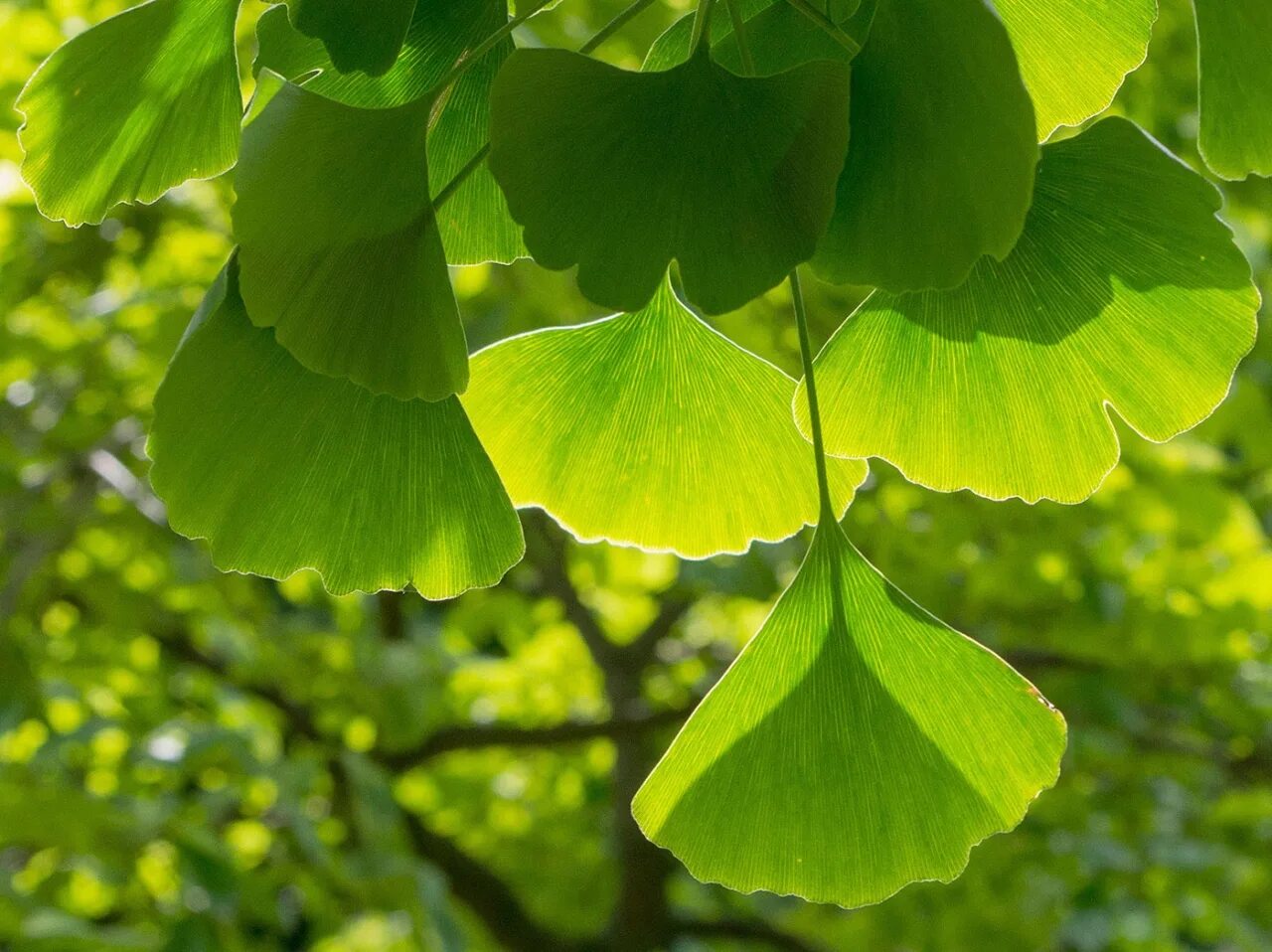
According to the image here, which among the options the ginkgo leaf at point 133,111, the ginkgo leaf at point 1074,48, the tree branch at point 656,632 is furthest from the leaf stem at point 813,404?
the tree branch at point 656,632

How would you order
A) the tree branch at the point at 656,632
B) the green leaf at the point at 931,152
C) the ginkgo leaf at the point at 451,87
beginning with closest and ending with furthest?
the green leaf at the point at 931,152
the ginkgo leaf at the point at 451,87
the tree branch at the point at 656,632

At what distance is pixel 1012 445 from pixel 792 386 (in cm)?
10

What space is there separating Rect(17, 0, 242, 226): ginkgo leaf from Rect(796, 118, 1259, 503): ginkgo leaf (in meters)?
0.26

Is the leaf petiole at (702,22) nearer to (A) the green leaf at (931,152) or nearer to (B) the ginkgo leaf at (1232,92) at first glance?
(A) the green leaf at (931,152)

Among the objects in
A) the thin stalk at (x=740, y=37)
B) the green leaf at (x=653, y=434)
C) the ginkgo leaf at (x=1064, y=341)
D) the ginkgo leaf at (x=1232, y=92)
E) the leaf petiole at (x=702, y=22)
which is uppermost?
the leaf petiole at (x=702, y=22)

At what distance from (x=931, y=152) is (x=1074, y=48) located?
0.35 ft

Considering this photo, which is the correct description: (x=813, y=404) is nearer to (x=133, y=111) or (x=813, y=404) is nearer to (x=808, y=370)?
(x=808, y=370)

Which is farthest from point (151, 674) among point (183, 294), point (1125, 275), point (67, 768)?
point (1125, 275)

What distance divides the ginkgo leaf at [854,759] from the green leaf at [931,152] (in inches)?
7.3

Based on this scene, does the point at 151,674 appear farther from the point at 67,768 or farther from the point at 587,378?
the point at 587,378

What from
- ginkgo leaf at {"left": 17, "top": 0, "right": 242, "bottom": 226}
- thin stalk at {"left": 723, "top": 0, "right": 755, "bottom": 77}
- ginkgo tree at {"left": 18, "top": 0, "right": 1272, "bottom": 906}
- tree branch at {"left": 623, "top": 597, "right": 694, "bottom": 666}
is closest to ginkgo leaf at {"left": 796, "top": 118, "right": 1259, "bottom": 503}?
ginkgo tree at {"left": 18, "top": 0, "right": 1272, "bottom": 906}

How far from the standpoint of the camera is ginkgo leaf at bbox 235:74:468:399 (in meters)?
0.45

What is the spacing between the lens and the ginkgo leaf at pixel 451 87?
1.66ft

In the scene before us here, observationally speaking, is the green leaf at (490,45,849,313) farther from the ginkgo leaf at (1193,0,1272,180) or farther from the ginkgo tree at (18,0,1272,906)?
the ginkgo leaf at (1193,0,1272,180)
